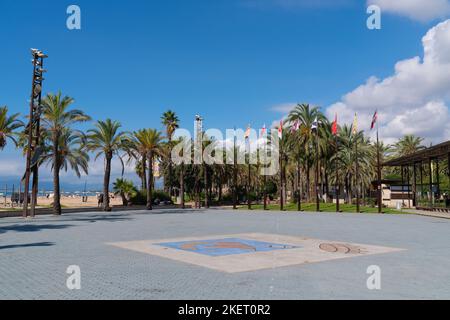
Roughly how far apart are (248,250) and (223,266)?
3.24 metres

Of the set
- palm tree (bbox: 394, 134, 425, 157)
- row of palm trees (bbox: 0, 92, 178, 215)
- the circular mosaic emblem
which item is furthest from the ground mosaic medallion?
palm tree (bbox: 394, 134, 425, 157)

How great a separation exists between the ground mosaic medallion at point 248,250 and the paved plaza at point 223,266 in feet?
0.10

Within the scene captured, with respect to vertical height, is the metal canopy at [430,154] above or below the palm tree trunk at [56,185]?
above

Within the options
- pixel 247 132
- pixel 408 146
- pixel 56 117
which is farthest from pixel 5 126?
pixel 408 146

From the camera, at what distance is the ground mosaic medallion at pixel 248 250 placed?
11828 mm

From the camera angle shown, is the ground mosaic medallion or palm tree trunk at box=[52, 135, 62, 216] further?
palm tree trunk at box=[52, 135, 62, 216]

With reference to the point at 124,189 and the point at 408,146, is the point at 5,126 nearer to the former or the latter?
the point at 124,189

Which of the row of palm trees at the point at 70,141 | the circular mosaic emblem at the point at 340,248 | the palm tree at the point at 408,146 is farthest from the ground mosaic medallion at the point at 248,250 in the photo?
the palm tree at the point at 408,146

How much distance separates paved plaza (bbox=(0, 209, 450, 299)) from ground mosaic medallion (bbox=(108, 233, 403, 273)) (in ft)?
0.10

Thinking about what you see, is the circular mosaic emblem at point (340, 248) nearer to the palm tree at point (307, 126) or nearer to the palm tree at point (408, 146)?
the palm tree at point (307, 126)

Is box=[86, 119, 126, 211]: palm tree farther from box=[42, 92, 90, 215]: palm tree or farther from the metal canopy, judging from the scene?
the metal canopy

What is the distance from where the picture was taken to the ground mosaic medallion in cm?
1183
